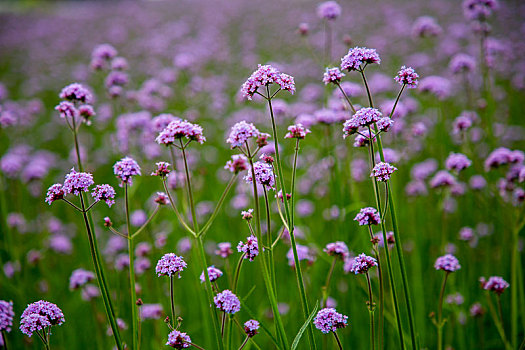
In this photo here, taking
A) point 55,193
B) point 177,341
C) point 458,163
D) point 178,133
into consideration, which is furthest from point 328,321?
point 458,163

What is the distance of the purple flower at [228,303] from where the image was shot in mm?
1767

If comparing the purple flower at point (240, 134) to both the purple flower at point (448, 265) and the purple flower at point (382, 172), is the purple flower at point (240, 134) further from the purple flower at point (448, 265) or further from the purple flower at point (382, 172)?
the purple flower at point (448, 265)

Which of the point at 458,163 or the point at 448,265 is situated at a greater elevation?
the point at 458,163

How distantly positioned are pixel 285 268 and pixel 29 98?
1049cm

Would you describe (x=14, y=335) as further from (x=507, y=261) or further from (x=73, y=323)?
(x=507, y=261)

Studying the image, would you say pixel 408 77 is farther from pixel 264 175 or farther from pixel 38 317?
pixel 38 317

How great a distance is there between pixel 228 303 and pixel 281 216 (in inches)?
19.1

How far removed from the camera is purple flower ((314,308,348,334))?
5.99 feet

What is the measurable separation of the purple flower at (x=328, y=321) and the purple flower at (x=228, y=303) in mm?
397

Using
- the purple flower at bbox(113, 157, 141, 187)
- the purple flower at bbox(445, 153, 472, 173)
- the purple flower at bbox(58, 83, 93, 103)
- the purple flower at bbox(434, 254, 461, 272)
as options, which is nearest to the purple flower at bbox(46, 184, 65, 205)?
the purple flower at bbox(113, 157, 141, 187)

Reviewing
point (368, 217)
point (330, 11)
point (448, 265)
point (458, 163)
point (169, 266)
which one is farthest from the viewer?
point (330, 11)

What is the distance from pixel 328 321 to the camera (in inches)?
72.1

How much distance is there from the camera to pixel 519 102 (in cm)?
771

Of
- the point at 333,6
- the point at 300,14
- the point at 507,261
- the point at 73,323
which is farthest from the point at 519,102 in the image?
the point at 300,14
